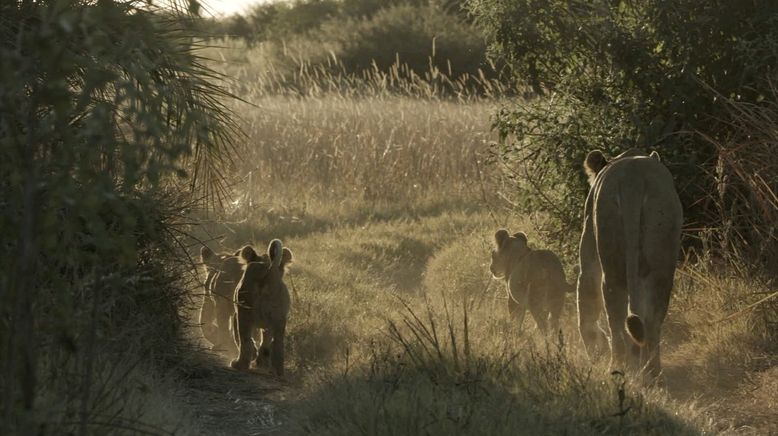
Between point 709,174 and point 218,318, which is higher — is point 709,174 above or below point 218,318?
above

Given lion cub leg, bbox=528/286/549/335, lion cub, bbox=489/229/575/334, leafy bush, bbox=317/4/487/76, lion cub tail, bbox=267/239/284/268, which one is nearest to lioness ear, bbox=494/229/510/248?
lion cub, bbox=489/229/575/334

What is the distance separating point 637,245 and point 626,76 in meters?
3.38

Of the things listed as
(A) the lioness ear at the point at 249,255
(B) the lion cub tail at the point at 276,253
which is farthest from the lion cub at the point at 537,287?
(A) the lioness ear at the point at 249,255

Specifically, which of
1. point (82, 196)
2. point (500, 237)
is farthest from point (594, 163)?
point (82, 196)

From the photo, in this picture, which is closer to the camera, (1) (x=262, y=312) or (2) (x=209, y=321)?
(1) (x=262, y=312)

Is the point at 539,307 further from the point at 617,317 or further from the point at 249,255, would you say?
the point at 249,255

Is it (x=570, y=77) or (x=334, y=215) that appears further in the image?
(x=334, y=215)

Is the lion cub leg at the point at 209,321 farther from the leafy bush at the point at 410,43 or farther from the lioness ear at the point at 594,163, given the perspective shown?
the leafy bush at the point at 410,43

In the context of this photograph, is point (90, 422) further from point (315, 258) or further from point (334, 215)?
point (334, 215)

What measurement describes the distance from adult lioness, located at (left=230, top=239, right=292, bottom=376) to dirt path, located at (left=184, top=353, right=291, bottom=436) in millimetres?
172

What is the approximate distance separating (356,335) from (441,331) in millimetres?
1331

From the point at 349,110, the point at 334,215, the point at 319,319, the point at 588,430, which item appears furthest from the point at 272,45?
the point at 588,430

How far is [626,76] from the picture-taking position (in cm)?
1070

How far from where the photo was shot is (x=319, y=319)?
1015 centimetres
